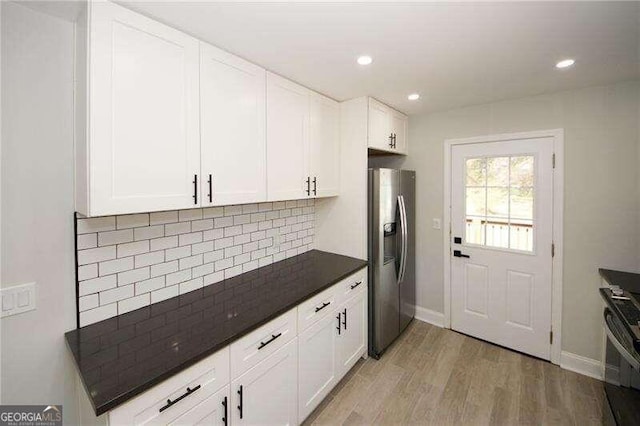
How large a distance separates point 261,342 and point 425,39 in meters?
1.82

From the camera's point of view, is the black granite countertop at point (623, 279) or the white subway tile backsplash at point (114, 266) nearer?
the white subway tile backsplash at point (114, 266)

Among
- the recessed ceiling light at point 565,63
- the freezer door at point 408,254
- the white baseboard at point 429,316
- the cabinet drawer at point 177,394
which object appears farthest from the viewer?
the white baseboard at point 429,316

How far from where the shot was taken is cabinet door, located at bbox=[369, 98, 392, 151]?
2490 mm

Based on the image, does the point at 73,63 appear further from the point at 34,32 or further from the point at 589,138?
the point at 589,138

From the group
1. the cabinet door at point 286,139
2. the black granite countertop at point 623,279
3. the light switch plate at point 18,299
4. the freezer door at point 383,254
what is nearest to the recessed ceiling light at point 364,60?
the cabinet door at point 286,139

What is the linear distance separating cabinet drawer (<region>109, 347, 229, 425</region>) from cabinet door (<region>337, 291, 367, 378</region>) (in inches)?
41.0

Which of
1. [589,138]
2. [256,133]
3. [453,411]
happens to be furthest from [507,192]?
[256,133]

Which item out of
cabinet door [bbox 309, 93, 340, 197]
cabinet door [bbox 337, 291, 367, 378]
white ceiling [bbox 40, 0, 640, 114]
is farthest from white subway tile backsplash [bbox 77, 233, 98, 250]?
cabinet door [bbox 337, 291, 367, 378]

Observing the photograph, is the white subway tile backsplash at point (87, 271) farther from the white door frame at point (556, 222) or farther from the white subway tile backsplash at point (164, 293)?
the white door frame at point (556, 222)

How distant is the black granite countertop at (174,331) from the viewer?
1.02 metres

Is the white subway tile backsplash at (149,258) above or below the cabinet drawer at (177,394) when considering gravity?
above

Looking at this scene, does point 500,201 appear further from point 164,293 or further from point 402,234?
point 164,293

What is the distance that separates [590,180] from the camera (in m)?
2.25

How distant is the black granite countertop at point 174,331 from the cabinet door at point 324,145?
2.55 feet
